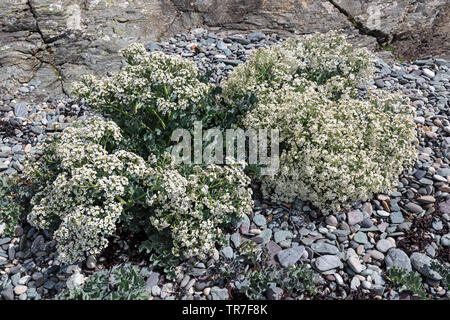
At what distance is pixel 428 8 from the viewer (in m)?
8.50

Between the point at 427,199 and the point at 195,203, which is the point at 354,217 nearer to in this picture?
the point at 427,199

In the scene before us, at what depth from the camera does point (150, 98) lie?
16.2 ft

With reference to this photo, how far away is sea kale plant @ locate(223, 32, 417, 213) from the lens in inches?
189

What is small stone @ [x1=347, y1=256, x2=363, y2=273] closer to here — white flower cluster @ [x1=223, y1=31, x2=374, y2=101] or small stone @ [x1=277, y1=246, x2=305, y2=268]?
small stone @ [x1=277, y1=246, x2=305, y2=268]

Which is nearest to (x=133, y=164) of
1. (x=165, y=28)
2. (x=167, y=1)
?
(x=165, y=28)

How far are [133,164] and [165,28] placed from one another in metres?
4.56

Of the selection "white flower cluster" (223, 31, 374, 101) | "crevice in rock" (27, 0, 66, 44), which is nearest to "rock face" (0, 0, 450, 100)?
"crevice in rock" (27, 0, 66, 44)

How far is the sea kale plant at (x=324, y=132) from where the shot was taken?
480cm

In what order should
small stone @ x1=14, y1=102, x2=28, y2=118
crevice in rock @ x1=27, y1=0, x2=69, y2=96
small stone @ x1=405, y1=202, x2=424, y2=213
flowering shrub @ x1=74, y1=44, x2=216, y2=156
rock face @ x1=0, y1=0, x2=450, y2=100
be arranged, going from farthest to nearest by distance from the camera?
rock face @ x1=0, y1=0, x2=450, y2=100 → crevice in rock @ x1=27, y1=0, x2=69, y2=96 → small stone @ x1=14, y1=102, x2=28, y2=118 → small stone @ x1=405, y1=202, x2=424, y2=213 → flowering shrub @ x1=74, y1=44, x2=216, y2=156

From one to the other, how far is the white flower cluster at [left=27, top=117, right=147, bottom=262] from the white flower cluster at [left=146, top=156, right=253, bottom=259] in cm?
34

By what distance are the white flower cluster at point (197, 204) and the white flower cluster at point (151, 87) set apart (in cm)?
83

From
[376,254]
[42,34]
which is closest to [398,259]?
[376,254]

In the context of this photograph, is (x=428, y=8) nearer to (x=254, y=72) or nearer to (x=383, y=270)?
(x=254, y=72)
